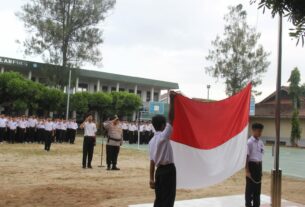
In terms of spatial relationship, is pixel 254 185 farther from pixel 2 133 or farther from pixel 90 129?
pixel 2 133

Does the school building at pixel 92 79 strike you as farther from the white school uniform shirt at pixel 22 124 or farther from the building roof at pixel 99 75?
the white school uniform shirt at pixel 22 124

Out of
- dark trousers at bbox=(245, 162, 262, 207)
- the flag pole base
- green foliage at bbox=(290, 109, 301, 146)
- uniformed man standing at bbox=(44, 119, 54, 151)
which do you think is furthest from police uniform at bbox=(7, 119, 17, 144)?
green foliage at bbox=(290, 109, 301, 146)

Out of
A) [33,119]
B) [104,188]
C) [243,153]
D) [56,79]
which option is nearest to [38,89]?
[56,79]

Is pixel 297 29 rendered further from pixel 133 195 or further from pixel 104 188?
pixel 104 188

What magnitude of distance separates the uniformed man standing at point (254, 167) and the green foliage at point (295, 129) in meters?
35.2

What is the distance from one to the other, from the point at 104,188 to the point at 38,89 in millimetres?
26746

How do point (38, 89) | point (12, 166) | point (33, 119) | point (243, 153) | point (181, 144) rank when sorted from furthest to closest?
point (38, 89) → point (33, 119) → point (12, 166) → point (243, 153) → point (181, 144)

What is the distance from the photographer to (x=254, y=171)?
785 cm

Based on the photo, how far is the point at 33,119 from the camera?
92.7 feet

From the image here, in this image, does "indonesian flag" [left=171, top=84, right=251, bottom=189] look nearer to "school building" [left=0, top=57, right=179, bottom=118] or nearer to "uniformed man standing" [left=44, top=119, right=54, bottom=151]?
"uniformed man standing" [left=44, top=119, right=54, bottom=151]

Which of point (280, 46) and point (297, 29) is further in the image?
point (280, 46)

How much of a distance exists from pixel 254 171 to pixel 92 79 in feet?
149

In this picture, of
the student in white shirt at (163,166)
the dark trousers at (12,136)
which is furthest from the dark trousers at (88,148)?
the dark trousers at (12,136)

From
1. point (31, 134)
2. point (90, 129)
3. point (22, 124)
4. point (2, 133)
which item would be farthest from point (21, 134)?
point (90, 129)
